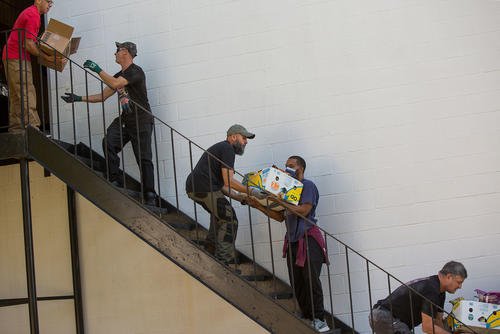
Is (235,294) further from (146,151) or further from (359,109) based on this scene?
(359,109)

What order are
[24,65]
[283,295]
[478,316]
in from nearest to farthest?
1. [478,316]
2. [24,65]
3. [283,295]

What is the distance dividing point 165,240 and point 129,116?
146cm

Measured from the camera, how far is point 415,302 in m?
5.48

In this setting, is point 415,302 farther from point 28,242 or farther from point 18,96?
point 18,96

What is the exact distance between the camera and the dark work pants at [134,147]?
6516 millimetres

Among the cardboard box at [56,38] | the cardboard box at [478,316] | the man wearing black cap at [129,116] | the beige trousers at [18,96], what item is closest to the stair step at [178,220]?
the man wearing black cap at [129,116]

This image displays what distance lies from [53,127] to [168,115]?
1.27 meters

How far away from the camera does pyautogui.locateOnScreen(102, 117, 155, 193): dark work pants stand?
257 inches

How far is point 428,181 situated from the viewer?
649cm

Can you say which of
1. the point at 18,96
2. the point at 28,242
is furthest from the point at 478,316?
the point at 18,96

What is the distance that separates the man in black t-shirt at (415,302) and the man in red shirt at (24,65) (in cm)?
311

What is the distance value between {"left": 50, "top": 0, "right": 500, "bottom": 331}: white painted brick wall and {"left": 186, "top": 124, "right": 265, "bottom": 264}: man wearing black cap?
3.01 feet

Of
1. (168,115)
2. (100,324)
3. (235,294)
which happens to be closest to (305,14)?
(168,115)

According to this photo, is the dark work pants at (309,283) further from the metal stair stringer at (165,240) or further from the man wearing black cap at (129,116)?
the man wearing black cap at (129,116)
